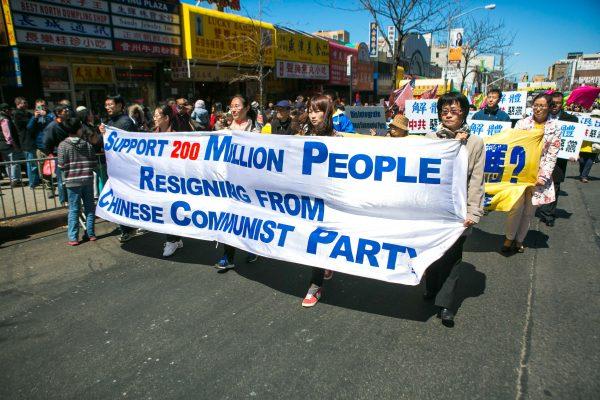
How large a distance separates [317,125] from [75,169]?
359 cm

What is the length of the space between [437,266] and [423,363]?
1.00 m

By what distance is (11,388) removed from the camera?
2723mm

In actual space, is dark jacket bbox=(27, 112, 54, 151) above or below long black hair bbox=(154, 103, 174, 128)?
below

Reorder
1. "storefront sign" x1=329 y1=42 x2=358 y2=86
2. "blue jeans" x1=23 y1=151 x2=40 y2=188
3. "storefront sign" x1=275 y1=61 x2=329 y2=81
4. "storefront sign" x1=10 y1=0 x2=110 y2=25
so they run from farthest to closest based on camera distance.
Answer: "storefront sign" x1=329 y1=42 x2=358 y2=86
"storefront sign" x1=275 y1=61 x2=329 y2=81
"storefront sign" x1=10 y1=0 x2=110 y2=25
"blue jeans" x1=23 y1=151 x2=40 y2=188

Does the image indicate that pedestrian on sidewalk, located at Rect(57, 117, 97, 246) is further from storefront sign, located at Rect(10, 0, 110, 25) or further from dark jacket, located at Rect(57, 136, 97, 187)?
storefront sign, located at Rect(10, 0, 110, 25)

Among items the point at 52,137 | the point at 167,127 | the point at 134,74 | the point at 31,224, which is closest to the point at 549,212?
the point at 167,127

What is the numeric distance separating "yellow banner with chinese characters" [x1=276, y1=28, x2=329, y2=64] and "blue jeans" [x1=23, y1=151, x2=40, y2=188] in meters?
11.8

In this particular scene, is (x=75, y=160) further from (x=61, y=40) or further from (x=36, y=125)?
(x=61, y=40)

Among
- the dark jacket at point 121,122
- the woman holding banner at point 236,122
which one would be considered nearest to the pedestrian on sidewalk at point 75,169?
the dark jacket at point 121,122

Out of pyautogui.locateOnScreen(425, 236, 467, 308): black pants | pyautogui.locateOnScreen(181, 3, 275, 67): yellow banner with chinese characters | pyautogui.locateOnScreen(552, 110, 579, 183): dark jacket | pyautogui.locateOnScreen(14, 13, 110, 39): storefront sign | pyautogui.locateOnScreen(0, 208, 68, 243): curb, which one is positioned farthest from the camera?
pyautogui.locateOnScreen(181, 3, 275, 67): yellow banner with chinese characters

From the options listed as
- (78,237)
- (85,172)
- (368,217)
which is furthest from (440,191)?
(78,237)

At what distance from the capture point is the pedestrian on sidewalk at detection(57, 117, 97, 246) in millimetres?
5328

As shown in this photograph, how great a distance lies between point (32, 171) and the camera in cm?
814

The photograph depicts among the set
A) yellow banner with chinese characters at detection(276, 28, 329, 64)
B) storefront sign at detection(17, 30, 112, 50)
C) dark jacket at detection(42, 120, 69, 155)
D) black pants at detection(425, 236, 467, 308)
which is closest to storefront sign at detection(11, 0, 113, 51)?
storefront sign at detection(17, 30, 112, 50)
